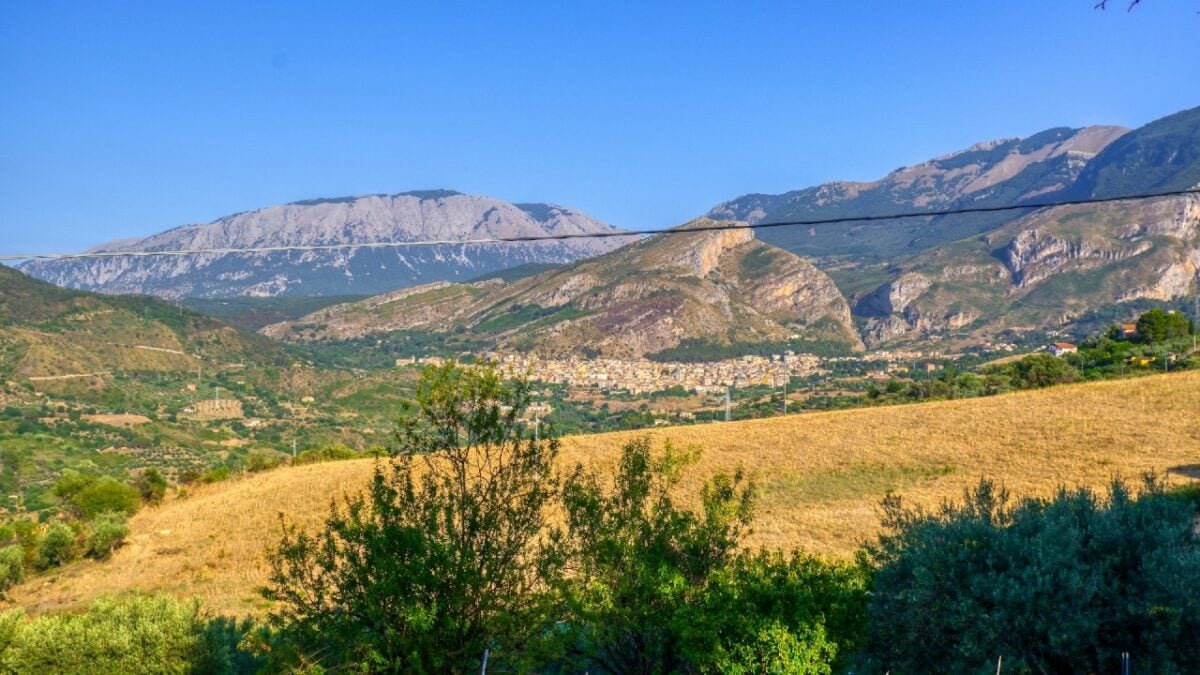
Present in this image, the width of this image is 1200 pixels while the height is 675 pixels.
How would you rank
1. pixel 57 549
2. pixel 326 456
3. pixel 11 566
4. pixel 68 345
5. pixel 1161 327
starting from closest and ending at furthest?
1. pixel 11 566
2. pixel 57 549
3. pixel 326 456
4. pixel 1161 327
5. pixel 68 345

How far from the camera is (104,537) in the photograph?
4481 cm

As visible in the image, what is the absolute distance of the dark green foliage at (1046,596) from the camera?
11922mm

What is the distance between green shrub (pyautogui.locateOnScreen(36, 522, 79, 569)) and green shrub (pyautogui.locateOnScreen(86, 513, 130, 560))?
0.82 metres

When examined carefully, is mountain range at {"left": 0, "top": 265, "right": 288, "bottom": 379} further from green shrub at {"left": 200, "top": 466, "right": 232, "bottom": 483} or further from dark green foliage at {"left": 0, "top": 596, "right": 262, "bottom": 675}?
dark green foliage at {"left": 0, "top": 596, "right": 262, "bottom": 675}

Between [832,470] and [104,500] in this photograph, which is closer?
[832,470]

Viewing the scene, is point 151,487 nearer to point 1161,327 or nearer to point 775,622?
point 775,622

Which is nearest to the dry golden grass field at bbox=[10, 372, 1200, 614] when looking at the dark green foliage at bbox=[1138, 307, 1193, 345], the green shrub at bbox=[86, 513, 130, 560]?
the green shrub at bbox=[86, 513, 130, 560]

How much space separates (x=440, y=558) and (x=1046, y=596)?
8.98 meters

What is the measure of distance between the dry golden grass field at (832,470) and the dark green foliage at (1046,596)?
17146 millimetres

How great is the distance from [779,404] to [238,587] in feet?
314

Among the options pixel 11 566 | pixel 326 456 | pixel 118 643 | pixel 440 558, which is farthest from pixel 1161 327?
pixel 11 566

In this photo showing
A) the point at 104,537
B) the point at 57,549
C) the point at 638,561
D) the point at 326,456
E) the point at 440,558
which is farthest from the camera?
the point at 326,456

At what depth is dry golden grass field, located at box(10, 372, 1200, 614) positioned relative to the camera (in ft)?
119

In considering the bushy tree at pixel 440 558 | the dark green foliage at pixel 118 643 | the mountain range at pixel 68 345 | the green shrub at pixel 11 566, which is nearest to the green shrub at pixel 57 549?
the green shrub at pixel 11 566
